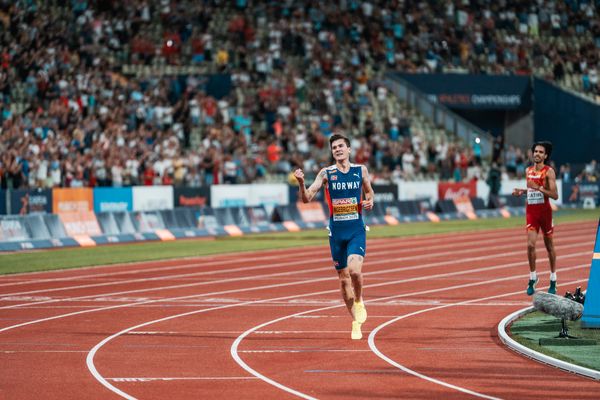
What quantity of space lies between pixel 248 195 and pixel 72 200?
681cm

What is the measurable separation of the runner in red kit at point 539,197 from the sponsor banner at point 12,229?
1590 cm

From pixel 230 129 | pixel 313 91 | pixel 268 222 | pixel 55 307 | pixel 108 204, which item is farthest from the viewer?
pixel 313 91

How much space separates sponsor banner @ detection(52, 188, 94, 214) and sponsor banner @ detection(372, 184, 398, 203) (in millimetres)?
11494

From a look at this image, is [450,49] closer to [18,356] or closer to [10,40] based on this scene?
[10,40]

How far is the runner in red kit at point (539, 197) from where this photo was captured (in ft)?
55.1

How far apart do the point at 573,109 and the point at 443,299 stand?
40464 millimetres

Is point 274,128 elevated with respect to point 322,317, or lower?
elevated

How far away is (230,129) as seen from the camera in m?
42.0

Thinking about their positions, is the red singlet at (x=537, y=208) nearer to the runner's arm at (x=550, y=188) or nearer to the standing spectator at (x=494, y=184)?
the runner's arm at (x=550, y=188)

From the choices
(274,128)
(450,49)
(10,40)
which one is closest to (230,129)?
(274,128)

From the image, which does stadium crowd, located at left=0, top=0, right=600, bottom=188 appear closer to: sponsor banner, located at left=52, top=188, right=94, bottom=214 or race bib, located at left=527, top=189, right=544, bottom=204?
sponsor banner, located at left=52, top=188, right=94, bottom=214

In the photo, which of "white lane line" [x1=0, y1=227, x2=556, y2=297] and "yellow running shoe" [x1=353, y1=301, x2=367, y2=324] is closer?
"yellow running shoe" [x1=353, y1=301, x2=367, y2=324]

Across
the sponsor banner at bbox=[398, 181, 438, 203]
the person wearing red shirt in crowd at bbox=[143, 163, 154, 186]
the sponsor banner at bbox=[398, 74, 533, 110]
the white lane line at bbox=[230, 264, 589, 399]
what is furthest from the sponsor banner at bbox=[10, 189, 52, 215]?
the sponsor banner at bbox=[398, 74, 533, 110]

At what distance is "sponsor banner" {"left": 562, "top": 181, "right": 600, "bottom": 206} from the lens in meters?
52.7
